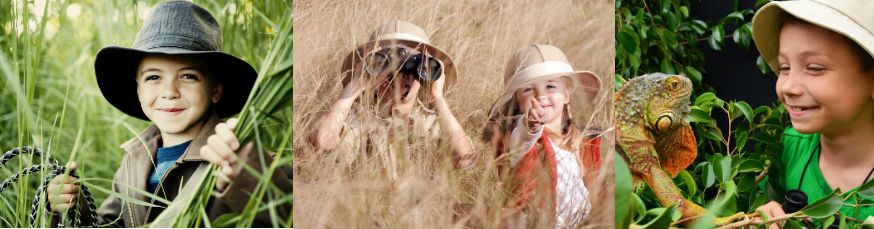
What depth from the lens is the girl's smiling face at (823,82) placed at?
69.9 inches

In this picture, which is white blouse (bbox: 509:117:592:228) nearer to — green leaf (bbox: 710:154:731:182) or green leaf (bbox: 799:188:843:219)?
green leaf (bbox: 710:154:731:182)

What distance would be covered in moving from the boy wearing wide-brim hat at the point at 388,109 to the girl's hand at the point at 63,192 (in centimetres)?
77

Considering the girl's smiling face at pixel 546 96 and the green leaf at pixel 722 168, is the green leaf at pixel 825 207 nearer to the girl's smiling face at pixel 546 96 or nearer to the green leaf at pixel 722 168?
the green leaf at pixel 722 168

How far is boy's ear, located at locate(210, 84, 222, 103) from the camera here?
213 centimetres

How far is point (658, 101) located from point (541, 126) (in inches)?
10.5

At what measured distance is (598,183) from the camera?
1827 mm

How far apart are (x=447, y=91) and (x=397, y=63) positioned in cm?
13

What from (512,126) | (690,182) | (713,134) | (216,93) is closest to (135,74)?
(216,93)

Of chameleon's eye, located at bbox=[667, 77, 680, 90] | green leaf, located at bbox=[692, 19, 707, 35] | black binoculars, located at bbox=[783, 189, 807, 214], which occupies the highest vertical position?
green leaf, located at bbox=[692, 19, 707, 35]

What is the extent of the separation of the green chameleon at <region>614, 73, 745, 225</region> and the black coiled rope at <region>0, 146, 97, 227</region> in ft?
4.53

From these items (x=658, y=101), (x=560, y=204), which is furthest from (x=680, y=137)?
(x=560, y=204)

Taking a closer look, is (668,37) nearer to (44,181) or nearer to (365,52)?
(365,52)

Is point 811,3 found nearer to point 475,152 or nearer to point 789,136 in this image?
point 789,136

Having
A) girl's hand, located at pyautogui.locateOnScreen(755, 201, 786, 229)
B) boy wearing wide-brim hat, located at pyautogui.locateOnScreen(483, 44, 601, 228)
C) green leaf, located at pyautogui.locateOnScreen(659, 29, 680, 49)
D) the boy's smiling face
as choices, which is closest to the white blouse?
boy wearing wide-brim hat, located at pyautogui.locateOnScreen(483, 44, 601, 228)
